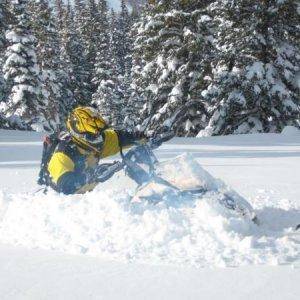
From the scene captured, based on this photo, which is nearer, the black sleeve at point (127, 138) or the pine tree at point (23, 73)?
the black sleeve at point (127, 138)

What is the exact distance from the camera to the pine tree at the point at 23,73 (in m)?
31.8

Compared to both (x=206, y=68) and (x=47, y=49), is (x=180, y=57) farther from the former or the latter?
(x=47, y=49)

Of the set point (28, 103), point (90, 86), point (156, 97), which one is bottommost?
point (90, 86)

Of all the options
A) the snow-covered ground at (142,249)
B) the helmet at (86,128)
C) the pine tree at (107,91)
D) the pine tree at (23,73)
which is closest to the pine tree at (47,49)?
the pine tree at (23,73)

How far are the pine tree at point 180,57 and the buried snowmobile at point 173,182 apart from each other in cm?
1660

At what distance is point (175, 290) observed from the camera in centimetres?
357

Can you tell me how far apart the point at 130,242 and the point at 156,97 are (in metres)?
21.1

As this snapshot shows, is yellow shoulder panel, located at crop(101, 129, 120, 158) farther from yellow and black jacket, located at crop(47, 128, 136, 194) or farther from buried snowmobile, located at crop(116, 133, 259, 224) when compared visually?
buried snowmobile, located at crop(116, 133, 259, 224)

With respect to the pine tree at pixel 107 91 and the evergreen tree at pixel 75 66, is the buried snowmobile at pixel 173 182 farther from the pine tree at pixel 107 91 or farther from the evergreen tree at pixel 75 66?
the evergreen tree at pixel 75 66

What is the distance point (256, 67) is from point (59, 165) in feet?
49.2

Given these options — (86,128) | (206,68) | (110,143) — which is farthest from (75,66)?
(86,128)

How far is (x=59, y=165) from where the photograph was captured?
18.5ft

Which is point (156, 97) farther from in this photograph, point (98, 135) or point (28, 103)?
point (98, 135)

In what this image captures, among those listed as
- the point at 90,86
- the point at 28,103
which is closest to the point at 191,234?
the point at 28,103
